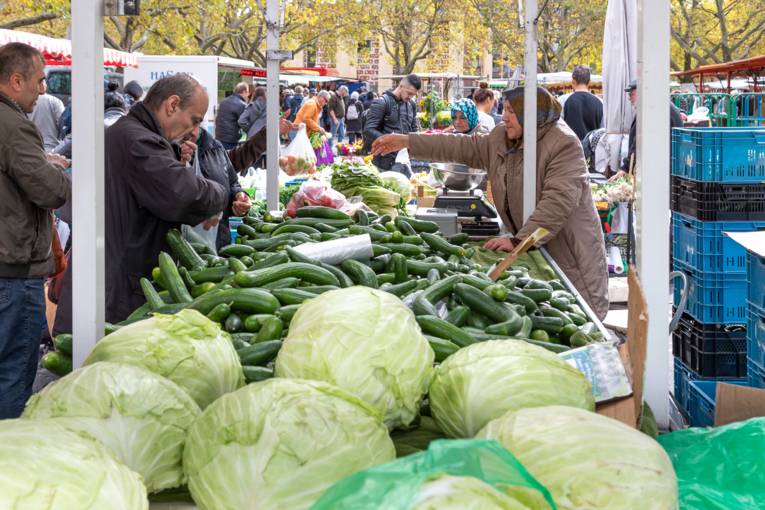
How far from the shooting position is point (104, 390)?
1.89m

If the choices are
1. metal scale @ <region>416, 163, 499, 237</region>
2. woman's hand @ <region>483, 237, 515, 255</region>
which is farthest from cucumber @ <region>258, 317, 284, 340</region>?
metal scale @ <region>416, 163, 499, 237</region>

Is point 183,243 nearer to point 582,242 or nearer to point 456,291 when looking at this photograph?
point 456,291

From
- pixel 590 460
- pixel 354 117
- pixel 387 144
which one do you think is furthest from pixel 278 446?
pixel 354 117

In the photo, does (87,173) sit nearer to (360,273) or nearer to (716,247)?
(360,273)

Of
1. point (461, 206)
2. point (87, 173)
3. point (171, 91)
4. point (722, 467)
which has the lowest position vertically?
point (722, 467)

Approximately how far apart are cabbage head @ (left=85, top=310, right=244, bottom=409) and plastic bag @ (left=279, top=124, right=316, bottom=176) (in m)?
5.18

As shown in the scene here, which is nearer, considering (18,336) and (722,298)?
(18,336)

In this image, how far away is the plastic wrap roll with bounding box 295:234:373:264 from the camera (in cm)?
402

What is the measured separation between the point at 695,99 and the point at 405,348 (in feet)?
54.2

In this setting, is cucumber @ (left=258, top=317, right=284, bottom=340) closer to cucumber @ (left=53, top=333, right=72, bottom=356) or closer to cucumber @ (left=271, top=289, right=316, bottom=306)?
cucumber @ (left=271, top=289, right=316, bottom=306)

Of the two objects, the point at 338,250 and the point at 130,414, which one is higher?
the point at 338,250

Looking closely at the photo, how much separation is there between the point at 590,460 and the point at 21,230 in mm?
3833

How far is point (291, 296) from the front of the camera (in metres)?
3.36

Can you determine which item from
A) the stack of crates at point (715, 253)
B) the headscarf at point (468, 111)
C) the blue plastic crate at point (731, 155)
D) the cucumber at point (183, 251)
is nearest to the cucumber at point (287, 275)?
the cucumber at point (183, 251)
